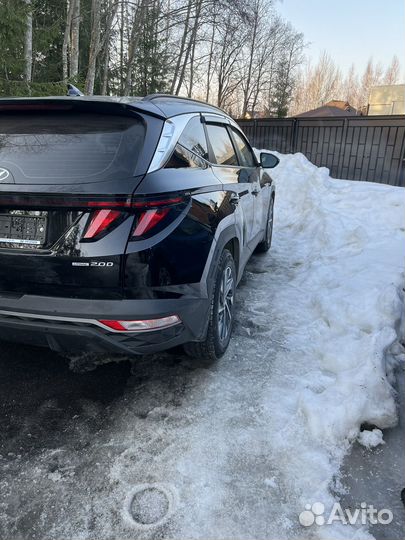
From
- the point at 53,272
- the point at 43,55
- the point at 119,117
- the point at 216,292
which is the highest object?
the point at 43,55

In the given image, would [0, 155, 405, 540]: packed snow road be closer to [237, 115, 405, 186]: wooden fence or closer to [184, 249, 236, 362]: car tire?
[184, 249, 236, 362]: car tire

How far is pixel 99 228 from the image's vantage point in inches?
83.0

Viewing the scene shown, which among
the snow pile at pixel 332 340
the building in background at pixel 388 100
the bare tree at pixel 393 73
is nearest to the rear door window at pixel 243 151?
the snow pile at pixel 332 340

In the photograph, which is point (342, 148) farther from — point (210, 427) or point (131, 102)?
point (210, 427)

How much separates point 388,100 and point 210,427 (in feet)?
138

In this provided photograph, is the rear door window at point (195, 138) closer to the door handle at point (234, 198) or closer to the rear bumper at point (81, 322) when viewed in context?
the door handle at point (234, 198)

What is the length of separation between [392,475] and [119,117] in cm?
242

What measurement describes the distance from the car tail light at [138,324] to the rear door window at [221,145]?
151 cm

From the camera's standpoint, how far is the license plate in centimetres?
217

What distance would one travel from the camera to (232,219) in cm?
318

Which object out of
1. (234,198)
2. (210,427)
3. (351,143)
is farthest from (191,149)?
(351,143)

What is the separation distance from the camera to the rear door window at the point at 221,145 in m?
3.32

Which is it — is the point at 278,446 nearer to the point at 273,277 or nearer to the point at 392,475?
the point at 392,475

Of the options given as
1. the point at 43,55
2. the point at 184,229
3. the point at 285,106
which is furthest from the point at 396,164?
the point at 285,106
